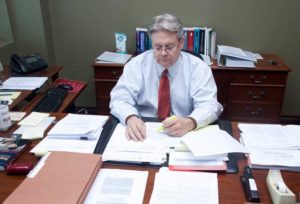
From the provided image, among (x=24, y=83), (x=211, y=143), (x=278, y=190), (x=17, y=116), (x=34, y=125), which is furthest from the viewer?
(x=24, y=83)

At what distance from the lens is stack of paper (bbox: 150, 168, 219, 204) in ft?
3.19

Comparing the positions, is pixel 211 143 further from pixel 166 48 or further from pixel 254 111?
pixel 254 111

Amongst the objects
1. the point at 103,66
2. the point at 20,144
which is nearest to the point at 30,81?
A: the point at 103,66

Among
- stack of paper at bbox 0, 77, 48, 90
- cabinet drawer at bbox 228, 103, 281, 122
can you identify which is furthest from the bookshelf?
stack of paper at bbox 0, 77, 48, 90

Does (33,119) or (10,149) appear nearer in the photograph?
(10,149)

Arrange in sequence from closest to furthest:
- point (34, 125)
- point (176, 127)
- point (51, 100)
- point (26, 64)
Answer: point (176, 127) < point (34, 125) < point (51, 100) < point (26, 64)

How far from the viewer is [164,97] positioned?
1775mm

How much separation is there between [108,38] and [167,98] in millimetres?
1595

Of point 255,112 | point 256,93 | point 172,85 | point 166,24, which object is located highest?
point 166,24

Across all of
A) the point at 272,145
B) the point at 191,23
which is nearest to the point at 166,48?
the point at 272,145

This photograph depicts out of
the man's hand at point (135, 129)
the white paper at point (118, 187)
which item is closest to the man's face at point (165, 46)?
the man's hand at point (135, 129)

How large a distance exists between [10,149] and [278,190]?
3.36 feet

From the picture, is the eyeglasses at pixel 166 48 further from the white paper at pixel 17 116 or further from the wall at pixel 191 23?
the wall at pixel 191 23

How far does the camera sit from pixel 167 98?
178 cm
